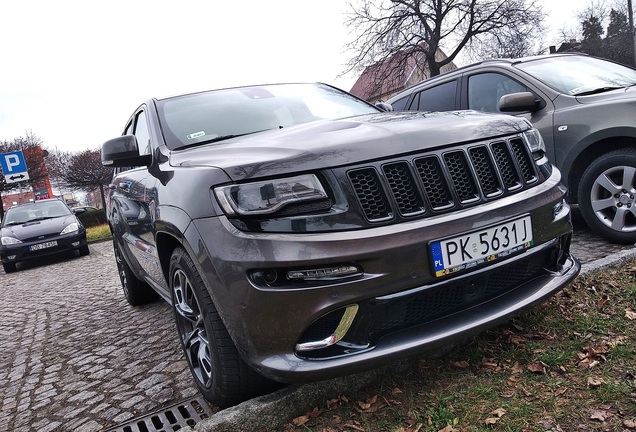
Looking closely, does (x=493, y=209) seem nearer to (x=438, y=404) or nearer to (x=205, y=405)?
(x=438, y=404)

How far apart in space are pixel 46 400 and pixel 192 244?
1.82 meters

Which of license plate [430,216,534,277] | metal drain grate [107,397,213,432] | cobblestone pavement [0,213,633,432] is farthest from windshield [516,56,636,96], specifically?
metal drain grate [107,397,213,432]

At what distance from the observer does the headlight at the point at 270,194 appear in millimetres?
2021

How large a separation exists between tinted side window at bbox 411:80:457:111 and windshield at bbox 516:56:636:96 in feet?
2.52

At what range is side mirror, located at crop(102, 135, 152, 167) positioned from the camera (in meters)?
3.06

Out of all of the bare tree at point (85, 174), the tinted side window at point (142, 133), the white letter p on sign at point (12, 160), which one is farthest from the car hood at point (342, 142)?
the bare tree at point (85, 174)

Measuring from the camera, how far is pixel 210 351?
7.63 ft

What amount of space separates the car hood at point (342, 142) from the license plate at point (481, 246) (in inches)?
16.3

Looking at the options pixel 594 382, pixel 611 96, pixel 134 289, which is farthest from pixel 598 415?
pixel 134 289

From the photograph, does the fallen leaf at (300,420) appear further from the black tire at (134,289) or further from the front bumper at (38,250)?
the front bumper at (38,250)

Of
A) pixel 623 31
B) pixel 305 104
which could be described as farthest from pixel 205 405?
pixel 623 31

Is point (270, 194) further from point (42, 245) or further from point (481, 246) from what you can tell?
point (42, 245)

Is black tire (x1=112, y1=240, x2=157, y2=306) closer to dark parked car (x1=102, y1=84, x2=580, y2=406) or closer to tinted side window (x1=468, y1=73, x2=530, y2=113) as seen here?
dark parked car (x1=102, y1=84, x2=580, y2=406)

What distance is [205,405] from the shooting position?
271 cm
